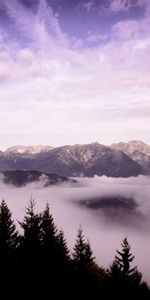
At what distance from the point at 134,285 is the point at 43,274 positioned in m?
9.29

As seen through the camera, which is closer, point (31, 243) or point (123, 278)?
point (31, 243)

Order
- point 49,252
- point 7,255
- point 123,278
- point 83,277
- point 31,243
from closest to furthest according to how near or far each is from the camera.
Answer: point 31,243, point 7,255, point 123,278, point 49,252, point 83,277

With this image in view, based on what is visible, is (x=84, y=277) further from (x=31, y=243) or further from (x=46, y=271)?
(x=31, y=243)

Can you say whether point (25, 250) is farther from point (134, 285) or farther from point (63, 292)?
point (134, 285)

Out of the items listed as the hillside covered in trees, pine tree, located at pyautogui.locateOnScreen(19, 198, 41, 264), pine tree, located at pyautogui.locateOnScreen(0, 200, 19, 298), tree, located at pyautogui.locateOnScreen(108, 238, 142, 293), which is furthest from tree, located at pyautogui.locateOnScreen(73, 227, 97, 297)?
pine tree, located at pyautogui.locateOnScreen(0, 200, 19, 298)

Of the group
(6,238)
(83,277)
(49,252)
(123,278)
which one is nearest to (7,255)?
(6,238)

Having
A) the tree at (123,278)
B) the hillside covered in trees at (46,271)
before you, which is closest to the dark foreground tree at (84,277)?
the hillside covered in trees at (46,271)

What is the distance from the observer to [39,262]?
37.8 meters

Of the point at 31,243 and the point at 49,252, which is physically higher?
the point at 31,243

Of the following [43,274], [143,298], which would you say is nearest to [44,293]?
[43,274]

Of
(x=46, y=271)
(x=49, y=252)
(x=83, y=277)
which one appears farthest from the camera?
(x=83, y=277)

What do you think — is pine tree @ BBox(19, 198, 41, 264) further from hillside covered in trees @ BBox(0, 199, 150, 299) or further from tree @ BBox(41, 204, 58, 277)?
tree @ BBox(41, 204, 58, 277)

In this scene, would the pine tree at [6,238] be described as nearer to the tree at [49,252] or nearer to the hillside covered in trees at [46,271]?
the hillside covered in trees at [46,271]

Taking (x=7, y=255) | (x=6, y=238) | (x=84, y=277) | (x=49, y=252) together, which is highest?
(x=6, y=238)
